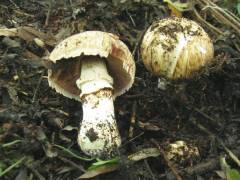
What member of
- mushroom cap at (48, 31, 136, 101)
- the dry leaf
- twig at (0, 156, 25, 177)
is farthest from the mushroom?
twig at (0, 156, 25, 177)

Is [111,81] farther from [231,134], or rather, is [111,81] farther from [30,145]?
[231,134]

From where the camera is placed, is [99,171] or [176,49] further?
[176,49]

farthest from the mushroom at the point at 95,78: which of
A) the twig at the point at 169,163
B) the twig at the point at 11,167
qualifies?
the twig at the point at 11,167

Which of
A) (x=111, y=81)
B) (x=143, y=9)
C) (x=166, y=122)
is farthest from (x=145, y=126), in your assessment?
(x=143, y=9)

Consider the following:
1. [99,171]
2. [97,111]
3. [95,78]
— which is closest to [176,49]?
[95,78]

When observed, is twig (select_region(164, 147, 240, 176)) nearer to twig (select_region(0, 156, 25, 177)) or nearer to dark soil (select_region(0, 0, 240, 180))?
dark soil (select_region(0, 0, 240, 180))

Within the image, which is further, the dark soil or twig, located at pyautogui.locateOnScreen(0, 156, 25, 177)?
the dark soil

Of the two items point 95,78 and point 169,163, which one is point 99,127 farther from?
point 169,163
